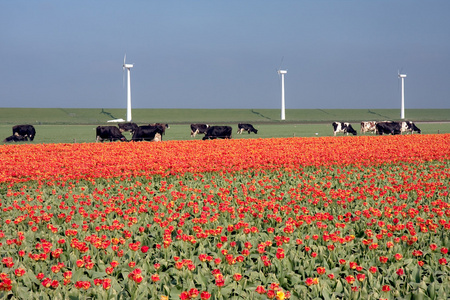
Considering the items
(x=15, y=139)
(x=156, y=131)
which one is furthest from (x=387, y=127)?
(x=15, y=139)

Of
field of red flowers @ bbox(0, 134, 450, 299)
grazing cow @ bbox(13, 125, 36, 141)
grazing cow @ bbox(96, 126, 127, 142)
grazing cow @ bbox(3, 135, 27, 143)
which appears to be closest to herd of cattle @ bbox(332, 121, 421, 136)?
grazing cow @ bbox(96, 126, 127, 142)

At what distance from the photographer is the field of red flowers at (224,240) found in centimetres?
659

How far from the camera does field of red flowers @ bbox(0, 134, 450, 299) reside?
21.6ft

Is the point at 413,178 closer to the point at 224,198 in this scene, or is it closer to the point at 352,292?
the point at 224,198

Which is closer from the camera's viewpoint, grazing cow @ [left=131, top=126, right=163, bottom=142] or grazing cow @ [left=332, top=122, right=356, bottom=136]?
grazing cow @ [left=131, top=126, right=163, bottom=142]

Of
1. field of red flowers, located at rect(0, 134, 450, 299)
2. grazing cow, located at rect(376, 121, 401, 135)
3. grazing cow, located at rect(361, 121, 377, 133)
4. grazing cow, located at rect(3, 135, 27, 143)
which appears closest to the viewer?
field of red flowers, located at rect(0, 134, 450, 299)

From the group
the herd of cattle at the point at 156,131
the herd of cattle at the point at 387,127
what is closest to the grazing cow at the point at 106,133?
the herd of cattle at the point at 156,131

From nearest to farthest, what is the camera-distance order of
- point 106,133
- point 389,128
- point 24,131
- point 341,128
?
point 106,133 < point 24,131 < point 389,128 < point 341,128

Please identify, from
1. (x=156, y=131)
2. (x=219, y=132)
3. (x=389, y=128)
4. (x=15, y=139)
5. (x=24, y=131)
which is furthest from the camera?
(x=389, y=128)

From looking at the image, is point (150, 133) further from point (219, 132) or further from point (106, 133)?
point (219, 132)

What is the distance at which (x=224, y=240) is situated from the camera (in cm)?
853

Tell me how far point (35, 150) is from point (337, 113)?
143283 mm

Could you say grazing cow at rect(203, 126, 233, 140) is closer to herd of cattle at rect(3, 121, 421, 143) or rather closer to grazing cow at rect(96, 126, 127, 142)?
herd of cattle at rect(3, 121, 421, 143)

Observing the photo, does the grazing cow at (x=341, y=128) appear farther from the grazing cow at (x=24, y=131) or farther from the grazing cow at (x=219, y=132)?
the grazing cow at (x=24, y=131)
